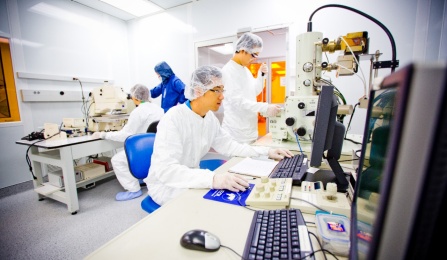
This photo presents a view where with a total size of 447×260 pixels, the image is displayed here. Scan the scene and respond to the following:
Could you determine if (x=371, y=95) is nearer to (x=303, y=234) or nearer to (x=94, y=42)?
(x=303, y=234)

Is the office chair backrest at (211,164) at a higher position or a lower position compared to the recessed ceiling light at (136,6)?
lower

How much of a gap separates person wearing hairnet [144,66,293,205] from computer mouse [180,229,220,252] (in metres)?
0.33

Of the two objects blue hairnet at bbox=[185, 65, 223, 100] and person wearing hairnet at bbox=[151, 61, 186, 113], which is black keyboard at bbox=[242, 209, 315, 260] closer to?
blue hairnet at bbox=[185, 65, 223, 100]

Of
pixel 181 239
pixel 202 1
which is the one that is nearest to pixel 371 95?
pixel 181 239

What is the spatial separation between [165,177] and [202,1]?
11.0 feet

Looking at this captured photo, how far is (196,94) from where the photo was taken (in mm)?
1312

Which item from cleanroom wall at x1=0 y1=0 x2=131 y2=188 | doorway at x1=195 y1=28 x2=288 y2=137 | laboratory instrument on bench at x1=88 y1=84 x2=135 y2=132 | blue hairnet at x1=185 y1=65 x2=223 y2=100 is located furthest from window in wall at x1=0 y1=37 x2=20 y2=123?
blue hairnet at x1=185 y1=65 x2=223 y2=100

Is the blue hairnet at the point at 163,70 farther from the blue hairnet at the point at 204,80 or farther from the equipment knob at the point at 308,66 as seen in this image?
the equipment knob at the point at 308,66

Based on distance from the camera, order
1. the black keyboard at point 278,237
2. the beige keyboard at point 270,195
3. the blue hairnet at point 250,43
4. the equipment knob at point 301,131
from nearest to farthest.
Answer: the black keyboard at point 278,237
the beige keyboard at point 270,195
the equipment knob at point 301,131
the blue hairnet at point 250,43

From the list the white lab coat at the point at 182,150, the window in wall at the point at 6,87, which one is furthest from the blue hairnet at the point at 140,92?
the white lab coat at the point at 182,150

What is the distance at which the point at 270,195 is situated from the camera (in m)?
0.79

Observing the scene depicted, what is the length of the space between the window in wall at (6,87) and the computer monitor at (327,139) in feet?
12.5

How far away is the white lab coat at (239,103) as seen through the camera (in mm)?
2074

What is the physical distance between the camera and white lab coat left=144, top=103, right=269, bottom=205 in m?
1.00
